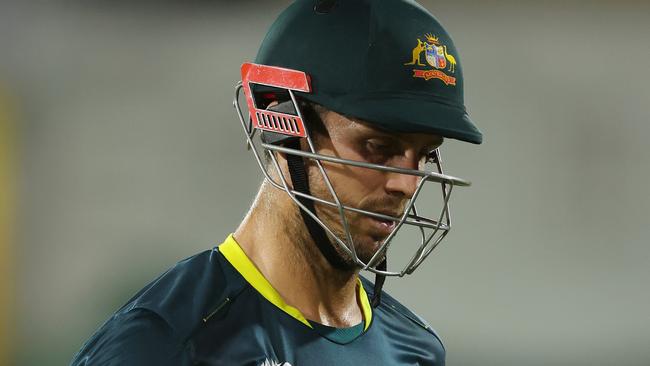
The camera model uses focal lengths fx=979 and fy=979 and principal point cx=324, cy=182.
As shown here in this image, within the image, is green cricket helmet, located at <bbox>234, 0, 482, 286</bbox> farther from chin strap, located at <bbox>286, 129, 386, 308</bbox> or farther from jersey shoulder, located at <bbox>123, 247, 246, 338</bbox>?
jersey shoulder, located at <bbox>123, 247, 246, 338</bbox>

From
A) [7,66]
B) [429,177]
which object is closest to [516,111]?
[7,66]

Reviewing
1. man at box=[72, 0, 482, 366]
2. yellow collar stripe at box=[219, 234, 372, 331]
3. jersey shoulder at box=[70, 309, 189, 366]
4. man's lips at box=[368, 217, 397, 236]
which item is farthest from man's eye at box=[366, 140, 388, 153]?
jersey shoulder at box=[70, 309, 189, 366]

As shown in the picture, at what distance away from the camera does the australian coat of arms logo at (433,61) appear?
1.63m

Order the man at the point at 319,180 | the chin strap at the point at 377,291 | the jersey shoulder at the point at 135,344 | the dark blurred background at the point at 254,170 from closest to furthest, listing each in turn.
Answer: the jersey shoulder at the point at 135,344, the man at the point at 319,180, the chin strap at the point at 377,291, the dark blurred background at the point at 254,170

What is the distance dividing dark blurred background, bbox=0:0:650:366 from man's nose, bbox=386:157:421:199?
85.8 inches

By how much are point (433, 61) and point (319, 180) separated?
10.9 inches

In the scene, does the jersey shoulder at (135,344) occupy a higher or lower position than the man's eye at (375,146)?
lower

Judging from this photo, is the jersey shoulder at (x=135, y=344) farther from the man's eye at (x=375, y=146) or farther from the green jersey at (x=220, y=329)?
the man's eye at (x=375, y=146)

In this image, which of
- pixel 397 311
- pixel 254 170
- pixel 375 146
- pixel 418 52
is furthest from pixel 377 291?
pixel 254 170

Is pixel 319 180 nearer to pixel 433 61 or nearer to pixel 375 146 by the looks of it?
pixel 375 146

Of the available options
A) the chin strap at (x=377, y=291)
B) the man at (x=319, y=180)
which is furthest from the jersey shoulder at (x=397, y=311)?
the man at (x=319, y=180)

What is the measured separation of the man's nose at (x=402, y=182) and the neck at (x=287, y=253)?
0.57ft

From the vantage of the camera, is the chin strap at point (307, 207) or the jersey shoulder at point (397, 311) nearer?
the chin strap at point (307, 207)

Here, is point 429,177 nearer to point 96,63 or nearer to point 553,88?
point 553,88
